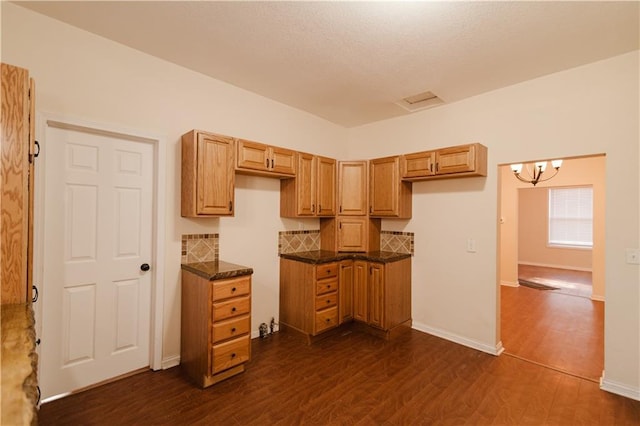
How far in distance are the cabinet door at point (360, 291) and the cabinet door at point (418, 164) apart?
49.7 inches

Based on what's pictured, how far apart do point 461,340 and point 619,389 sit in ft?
4.25

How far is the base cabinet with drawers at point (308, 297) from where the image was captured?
3.35 meters

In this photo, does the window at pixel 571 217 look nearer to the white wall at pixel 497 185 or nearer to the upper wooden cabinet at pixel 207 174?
the white wall at pixel 497 185

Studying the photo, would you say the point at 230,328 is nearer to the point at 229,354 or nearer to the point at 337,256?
the point at 229,354

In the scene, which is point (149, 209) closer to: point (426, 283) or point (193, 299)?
point (193, 299)

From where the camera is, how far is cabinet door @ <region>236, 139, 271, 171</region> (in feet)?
9.91

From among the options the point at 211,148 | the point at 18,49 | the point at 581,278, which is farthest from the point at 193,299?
the point at 581,278

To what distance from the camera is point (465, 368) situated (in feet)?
9.43

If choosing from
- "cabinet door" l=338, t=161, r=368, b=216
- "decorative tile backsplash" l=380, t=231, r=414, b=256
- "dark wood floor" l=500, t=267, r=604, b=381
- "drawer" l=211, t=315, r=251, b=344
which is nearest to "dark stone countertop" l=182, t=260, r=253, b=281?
"drawer" l=211, t=315, r=251, b=344

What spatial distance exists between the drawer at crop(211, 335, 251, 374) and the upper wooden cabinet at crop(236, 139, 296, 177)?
167 cm

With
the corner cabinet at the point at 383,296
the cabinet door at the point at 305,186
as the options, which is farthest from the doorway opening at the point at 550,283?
the cabinet door at the point at 305,186

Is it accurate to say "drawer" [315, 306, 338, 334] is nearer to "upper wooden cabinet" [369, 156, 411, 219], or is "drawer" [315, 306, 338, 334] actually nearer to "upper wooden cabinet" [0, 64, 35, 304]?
"upper wooden cabinet" [369, 156, 411, 219]

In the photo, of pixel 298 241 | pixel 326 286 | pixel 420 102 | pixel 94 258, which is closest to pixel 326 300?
pixel 326 286

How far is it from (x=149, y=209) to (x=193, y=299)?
94cm
